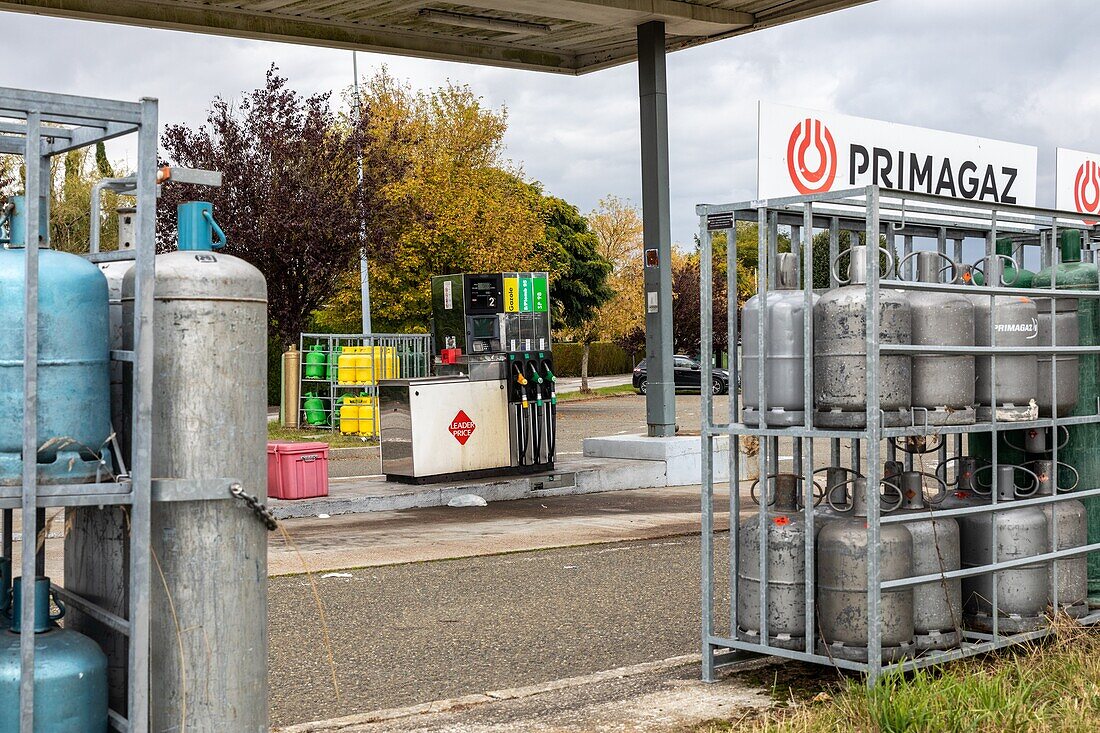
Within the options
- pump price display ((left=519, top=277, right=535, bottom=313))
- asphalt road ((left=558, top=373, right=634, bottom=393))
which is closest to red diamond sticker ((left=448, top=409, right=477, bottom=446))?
pump price display ((left=519, top=277, right=535, bottom=313))

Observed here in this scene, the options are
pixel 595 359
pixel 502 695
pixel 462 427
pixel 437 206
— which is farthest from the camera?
pixel 595 359

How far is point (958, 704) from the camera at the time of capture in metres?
5.07

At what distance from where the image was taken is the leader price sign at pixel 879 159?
7.18 meters

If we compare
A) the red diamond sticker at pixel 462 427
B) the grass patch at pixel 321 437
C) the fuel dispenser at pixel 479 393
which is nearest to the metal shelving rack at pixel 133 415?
the fuel dispenser at pixel 479 393

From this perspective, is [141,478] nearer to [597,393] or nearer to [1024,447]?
[1024,447]

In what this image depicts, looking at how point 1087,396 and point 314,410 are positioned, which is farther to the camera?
point 314,410

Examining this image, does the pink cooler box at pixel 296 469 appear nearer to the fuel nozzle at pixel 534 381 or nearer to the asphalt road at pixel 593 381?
the fuel nozzle at pixel 534 381

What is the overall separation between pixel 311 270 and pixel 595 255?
2298cm

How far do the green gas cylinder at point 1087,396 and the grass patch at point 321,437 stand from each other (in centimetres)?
1559

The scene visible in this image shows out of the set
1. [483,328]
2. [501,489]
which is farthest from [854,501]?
[483,328]

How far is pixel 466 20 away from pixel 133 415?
1243 centimetres

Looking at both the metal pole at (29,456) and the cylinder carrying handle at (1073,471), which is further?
the cylinder carrying handle at (1073,471)

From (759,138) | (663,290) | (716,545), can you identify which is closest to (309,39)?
(663,290)

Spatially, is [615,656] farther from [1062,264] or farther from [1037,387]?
[1062,264]
